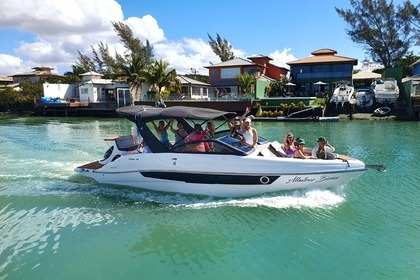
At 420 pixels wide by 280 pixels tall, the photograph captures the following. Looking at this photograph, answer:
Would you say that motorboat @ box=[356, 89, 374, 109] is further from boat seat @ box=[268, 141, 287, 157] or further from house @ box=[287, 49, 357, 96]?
boat seat @ box=[268, 141, 287, 157]

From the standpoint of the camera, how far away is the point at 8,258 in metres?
6.84

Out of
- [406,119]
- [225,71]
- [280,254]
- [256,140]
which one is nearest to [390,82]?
[406,119]

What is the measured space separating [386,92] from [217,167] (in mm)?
35579

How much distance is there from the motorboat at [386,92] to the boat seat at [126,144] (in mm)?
35125

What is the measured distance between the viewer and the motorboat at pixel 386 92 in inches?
1517

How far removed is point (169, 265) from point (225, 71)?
166 feet

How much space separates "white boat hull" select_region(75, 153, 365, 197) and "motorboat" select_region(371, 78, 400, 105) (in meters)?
33.3

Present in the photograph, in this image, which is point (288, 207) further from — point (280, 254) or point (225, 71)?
point (225, 71)

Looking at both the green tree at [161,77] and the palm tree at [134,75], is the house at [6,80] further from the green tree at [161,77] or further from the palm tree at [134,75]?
the green tree at [161,77]

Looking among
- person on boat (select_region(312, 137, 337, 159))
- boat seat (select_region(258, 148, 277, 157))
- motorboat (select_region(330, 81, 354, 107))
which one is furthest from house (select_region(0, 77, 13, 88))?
person on boat (select_region(312, 137, 337, 159))

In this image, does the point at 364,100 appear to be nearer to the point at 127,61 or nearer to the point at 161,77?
the point at 161,77

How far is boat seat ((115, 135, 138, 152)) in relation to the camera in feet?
36.1

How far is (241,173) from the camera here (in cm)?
936

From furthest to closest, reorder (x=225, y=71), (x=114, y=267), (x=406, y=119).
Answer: (x=225, y=71), (x=406, y=119), (x=114, y=267)
